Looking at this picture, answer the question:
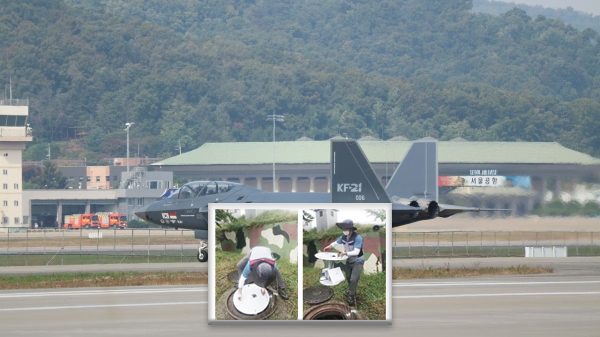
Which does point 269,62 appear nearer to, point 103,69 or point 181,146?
point 103,69

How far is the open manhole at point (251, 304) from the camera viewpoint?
802 inches

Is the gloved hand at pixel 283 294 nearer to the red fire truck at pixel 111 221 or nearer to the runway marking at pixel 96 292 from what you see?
the runway marking at pixel 96 292

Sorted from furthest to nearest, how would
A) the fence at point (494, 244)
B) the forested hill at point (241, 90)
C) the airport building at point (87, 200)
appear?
1. the forested hill at point (241, 90)
2. the airport building at point (87, 200)
3. the fence at point (494, 244)

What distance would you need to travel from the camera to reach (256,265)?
20.2m

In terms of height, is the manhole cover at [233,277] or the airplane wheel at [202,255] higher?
the manhole cover at [233,277]

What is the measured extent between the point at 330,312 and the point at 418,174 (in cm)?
1986

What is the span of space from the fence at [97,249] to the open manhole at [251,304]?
2339 centimetres

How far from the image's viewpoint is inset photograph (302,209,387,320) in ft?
66.5

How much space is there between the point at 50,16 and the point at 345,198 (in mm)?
153946

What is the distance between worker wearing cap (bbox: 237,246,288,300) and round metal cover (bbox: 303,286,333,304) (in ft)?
1.51

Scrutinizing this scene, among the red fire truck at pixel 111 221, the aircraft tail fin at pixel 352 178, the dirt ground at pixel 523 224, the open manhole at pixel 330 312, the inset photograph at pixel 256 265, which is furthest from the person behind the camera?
the red fire truck at pixel 111 221

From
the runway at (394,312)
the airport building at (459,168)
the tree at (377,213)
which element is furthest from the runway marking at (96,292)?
the airport building at (459,168)

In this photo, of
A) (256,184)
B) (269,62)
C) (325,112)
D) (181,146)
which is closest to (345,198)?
(256,184)

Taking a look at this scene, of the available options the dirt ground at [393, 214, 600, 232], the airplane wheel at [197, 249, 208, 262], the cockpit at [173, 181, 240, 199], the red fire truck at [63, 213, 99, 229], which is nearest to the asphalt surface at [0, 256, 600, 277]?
the airplane wheel at [197, 249, 208, 262]
